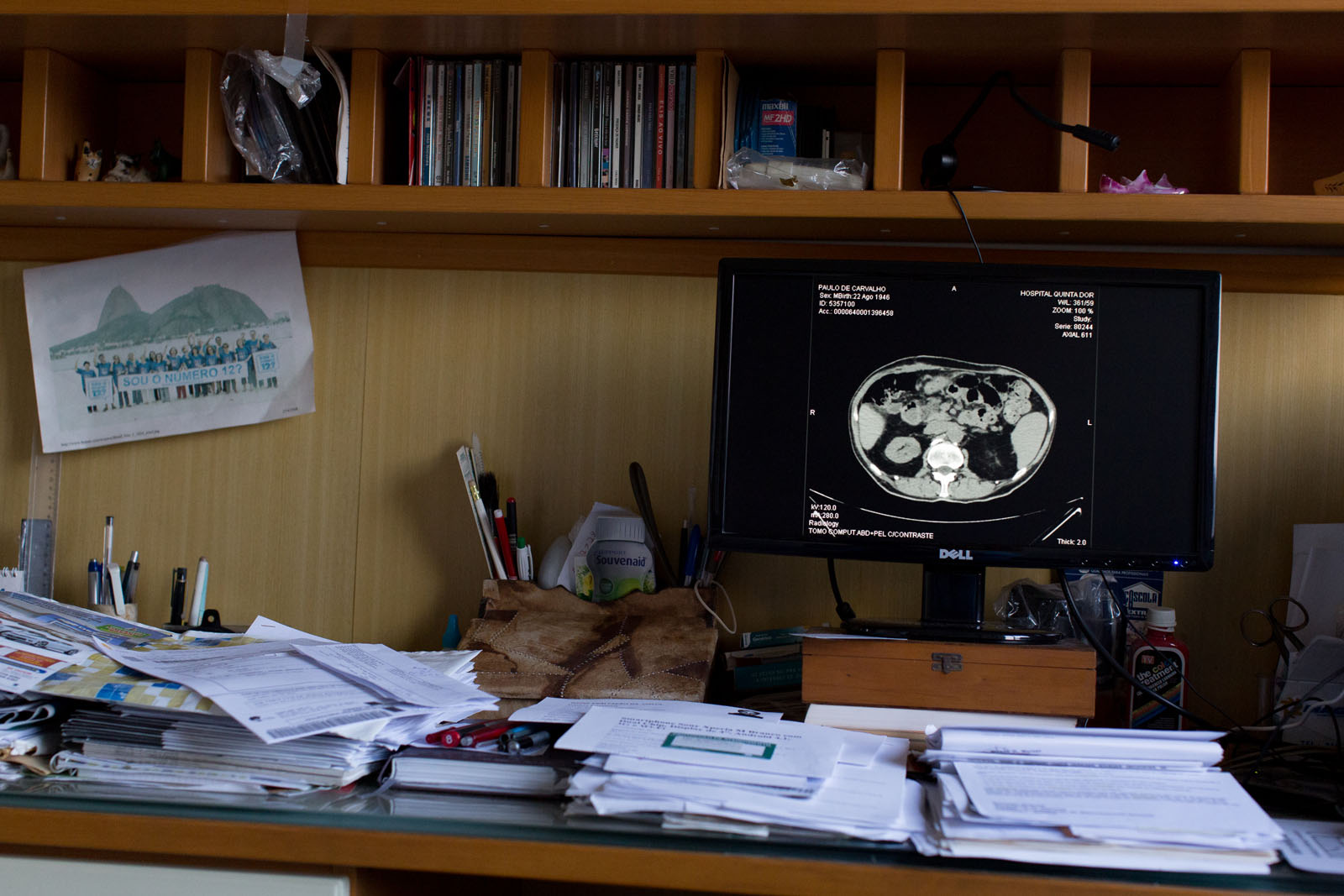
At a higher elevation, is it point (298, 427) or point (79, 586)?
point (298, 427)

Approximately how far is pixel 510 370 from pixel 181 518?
0.48 m

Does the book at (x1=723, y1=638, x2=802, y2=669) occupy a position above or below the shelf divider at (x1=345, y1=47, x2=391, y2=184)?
below

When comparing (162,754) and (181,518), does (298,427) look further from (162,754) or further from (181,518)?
(162,754)

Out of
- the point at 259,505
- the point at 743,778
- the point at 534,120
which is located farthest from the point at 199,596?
the point at 743,778

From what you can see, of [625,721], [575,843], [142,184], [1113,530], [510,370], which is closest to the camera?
[575,843]

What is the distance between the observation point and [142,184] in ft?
3.99

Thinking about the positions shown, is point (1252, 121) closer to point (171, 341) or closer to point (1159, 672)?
point (1159, 672)

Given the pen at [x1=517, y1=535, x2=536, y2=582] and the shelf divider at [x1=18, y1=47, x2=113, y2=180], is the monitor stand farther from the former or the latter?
the shelf divider at [x1=18, y1=47, x2=113, y2=180]

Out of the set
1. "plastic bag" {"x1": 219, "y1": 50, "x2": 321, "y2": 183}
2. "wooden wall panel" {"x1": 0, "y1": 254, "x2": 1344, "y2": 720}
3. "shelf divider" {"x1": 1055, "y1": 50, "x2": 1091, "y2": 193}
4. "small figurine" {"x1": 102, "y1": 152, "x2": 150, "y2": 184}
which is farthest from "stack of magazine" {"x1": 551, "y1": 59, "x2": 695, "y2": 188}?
"small figurine" {"x1": 102, "y1": 152, "x2": 150, "y2": 184}

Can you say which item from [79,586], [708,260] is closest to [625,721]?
[708,260]

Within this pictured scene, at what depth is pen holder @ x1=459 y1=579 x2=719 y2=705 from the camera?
1090 mm

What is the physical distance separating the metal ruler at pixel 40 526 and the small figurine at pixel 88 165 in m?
0.37

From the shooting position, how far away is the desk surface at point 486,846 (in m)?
0.73

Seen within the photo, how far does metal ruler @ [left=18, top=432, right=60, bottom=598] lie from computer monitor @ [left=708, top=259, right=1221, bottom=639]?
0.91 meters
